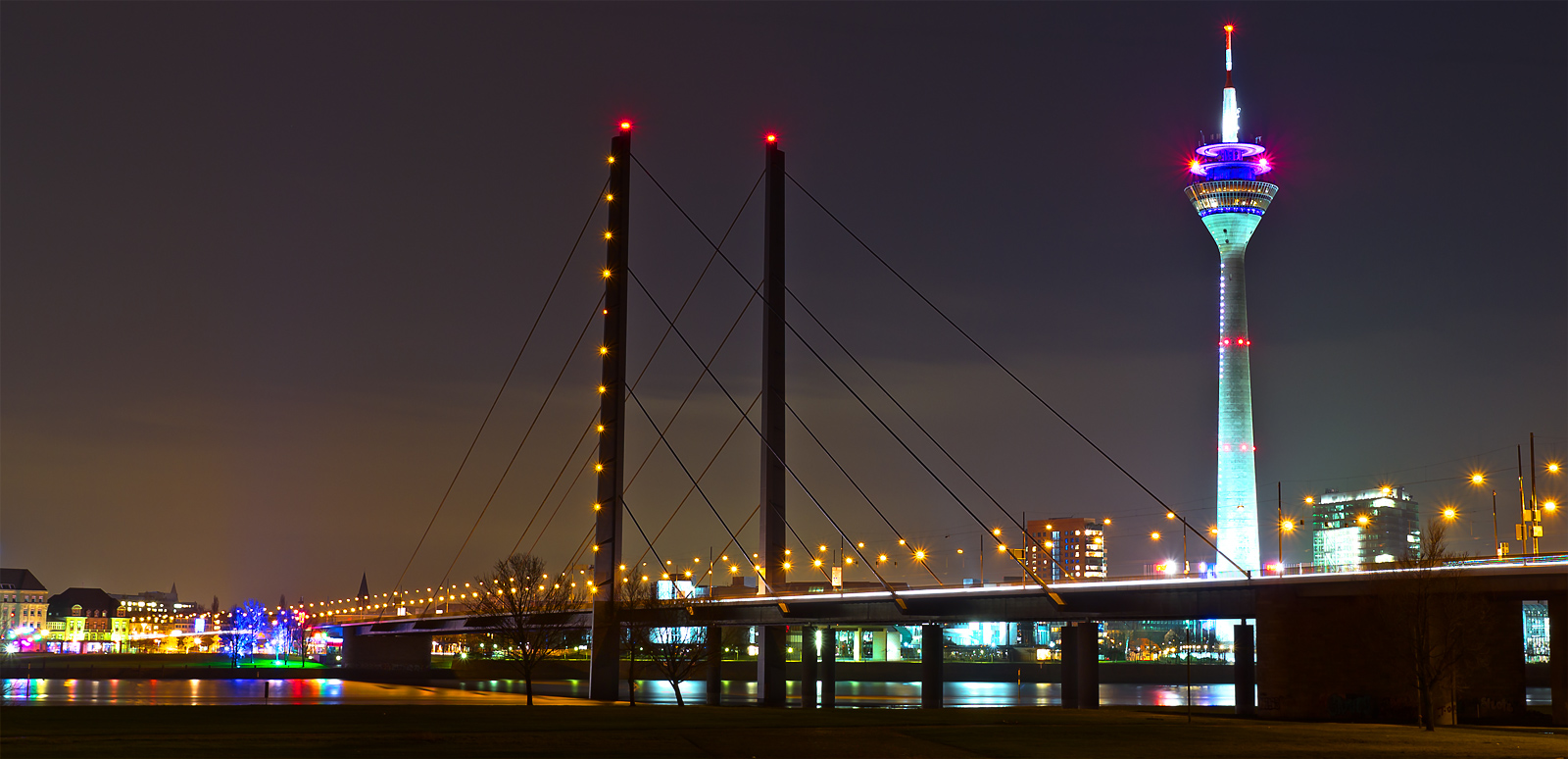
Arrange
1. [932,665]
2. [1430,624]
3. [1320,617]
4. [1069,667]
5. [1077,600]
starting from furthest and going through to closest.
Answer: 1. [932,665]
2. [1069,667]
3. [1077,600]
4. [1320,617]
5. [1430,624]

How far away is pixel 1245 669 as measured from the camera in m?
74.3

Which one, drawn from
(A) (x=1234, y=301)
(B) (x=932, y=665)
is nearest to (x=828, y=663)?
(B) (x=932, y=665)

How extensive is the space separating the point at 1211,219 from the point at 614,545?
131m

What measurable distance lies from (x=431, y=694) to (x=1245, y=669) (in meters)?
52.2

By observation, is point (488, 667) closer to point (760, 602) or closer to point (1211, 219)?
point (760, 602)

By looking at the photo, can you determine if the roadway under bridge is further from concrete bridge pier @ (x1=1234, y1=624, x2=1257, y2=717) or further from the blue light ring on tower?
the blue light ring on tower

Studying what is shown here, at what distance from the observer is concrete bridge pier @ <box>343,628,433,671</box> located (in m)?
149

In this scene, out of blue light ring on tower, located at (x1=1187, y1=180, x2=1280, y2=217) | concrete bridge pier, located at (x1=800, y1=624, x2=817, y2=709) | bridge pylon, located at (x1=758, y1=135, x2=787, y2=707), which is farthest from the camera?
blue light ring on tower, located at (x1=1187, y1=180, x2=1280, y2=217)

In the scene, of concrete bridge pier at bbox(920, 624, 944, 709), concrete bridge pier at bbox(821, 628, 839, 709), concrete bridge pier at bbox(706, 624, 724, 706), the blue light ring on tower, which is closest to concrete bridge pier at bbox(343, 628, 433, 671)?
concrete bridge pier at bbox(821, 628, 839, 709)

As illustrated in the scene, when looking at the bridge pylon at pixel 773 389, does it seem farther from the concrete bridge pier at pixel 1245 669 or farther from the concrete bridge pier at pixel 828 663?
the concrete bridge pier at pixel 1245 669

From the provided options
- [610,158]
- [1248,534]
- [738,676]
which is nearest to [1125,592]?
[610,158]

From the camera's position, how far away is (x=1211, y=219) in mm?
184500

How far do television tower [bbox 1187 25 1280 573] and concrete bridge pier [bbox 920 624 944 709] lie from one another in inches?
3487

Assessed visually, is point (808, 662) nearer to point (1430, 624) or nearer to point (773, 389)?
point (773, 389)
